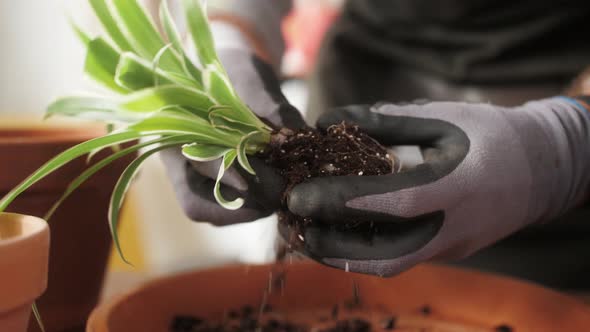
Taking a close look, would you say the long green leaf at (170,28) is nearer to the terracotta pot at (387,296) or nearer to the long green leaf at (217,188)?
the long green leaf at (217,188)

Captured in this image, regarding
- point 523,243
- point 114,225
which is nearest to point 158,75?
point 114,225

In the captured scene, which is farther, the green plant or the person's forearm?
the person's forearm

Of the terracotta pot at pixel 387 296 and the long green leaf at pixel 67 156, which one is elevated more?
the long green leaf at pixel 67 156

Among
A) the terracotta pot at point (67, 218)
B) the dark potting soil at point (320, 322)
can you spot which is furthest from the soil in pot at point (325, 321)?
the terracotta pot at point (67, 218)

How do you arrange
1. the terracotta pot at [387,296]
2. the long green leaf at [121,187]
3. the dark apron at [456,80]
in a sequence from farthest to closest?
the dark apron at [456,80] < the terracotta pot at [387,296] < the long green leaf at [121,187]

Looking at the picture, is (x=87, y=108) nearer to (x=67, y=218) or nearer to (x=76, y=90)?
(x=67, y=218)

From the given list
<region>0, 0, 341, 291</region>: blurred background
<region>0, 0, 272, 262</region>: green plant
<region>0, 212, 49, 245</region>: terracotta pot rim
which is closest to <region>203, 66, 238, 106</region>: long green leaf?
<region>0, 0, 272, 262</region>: green plant

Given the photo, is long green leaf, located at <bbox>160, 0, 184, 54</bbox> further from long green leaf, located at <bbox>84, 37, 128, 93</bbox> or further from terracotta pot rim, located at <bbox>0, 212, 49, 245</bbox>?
terracotta pot rim, located at <bbox>0, 212, 49, 245</bbox>
